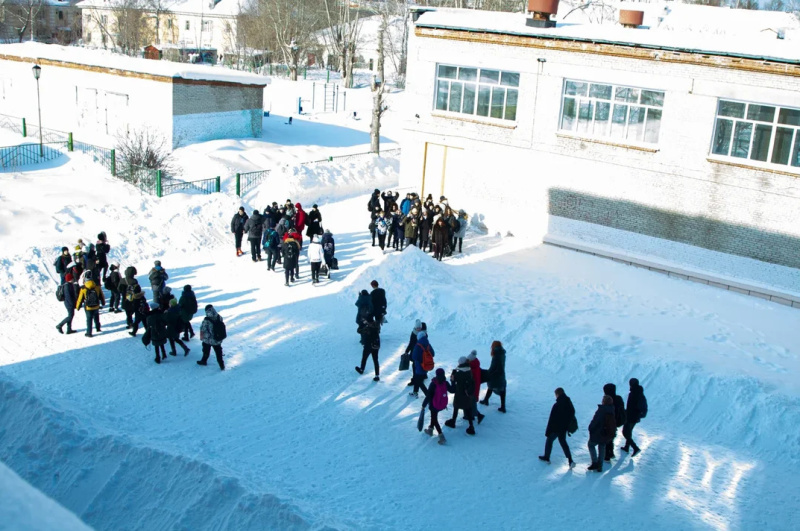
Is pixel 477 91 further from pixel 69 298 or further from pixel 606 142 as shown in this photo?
pixel 69 298

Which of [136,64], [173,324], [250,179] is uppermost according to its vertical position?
[136,64]

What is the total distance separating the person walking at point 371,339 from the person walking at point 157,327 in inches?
132

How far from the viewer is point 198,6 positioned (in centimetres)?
7150

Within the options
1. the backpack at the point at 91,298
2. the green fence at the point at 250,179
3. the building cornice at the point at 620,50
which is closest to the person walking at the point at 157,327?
the backpack at the point at 91,298

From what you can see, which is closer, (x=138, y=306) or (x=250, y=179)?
(x=138, y=306)

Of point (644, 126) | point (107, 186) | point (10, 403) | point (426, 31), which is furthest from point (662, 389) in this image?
point (107, 186)

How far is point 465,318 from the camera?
1466cm

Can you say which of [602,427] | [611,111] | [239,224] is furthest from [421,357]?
[611,111]

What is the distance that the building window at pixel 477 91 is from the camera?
68.5 ft

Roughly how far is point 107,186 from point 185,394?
Answer: 1248 centimetres

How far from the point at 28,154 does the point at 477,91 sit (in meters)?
14.7

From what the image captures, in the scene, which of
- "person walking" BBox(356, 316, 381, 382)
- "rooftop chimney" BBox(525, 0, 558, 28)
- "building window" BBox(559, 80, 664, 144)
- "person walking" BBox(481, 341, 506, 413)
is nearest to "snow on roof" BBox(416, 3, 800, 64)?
"rooftop chimney" BBox(525, 0, 558, 28)

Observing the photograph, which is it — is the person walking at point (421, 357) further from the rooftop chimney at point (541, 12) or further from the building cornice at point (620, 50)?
the rooftop chimney at point (541, 12)

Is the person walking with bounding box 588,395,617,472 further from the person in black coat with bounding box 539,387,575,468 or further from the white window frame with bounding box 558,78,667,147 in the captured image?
the white window frame with bounding box 558,78,667,147
